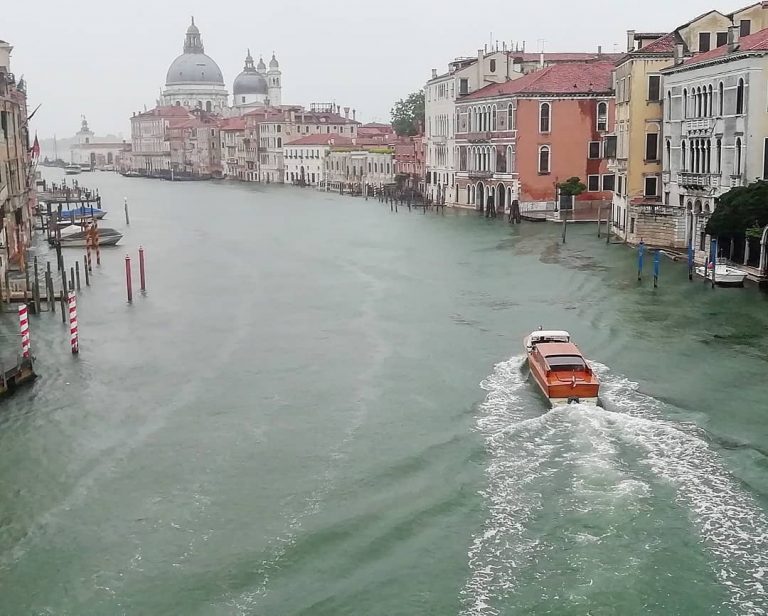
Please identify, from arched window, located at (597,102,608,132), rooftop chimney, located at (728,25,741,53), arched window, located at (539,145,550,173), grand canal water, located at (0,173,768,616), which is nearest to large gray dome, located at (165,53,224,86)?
arched window, located at (539,145,550,173)

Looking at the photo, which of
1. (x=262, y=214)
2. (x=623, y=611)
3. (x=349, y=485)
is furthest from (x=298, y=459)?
(x=262, y=214)

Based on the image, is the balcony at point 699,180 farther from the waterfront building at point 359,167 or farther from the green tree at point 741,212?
the waterfront building at point 359,167

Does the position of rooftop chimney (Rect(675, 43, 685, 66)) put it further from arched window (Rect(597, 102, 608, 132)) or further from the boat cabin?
the boat cabin

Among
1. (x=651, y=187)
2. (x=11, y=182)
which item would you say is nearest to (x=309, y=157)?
(x=651, y=187)

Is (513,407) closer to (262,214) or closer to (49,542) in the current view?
(49,542)

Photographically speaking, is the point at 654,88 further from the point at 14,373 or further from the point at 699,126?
the point at 14,373

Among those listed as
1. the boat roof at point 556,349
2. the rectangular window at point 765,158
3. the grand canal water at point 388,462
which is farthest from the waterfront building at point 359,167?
the boat roof at point 556,349
